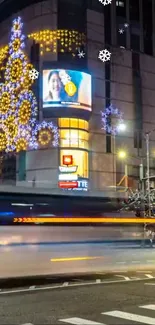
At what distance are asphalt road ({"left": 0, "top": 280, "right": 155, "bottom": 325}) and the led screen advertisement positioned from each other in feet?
148

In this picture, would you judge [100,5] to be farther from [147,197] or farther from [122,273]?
[122,273]

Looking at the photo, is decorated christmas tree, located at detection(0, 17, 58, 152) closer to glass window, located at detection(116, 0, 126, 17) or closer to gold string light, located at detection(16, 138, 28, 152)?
gold string light, located at detection(16, 138, 28, 152)

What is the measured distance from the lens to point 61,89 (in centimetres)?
5741

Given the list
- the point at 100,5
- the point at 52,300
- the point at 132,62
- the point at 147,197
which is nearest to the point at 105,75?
the point at 132,62

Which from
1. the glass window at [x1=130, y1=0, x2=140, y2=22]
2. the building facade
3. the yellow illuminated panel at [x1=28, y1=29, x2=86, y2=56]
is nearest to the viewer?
the building facade

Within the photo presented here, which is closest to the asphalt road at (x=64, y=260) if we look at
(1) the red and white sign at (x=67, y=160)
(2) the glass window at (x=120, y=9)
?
(1) the red and white sign at (x=67, y=160)

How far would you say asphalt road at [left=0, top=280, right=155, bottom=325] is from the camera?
338 inches

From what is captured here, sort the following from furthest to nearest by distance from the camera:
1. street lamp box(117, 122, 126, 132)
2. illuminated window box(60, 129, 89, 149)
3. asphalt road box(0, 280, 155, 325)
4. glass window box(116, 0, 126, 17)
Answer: glass window box(116, 0, 126, 17), illuminated window box(60, 129, 89, 149), street lamp box(117, 122, 126, 132), asphalt road box(0, 280, 155, 325)

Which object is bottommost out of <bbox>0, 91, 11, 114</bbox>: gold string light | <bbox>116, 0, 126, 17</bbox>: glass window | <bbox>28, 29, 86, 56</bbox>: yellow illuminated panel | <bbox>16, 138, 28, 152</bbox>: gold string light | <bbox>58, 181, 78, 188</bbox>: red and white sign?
<bbox>58, 181, 78, 188</bbox>: red and white sign

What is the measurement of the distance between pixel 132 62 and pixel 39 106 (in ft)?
51.1

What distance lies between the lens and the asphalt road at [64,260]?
17891 millimetres

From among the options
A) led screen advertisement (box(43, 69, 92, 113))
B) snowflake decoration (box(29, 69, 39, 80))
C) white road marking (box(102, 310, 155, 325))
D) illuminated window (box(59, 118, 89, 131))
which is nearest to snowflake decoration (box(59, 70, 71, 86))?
led screen advertisement (box(43, 69, 92, 113))

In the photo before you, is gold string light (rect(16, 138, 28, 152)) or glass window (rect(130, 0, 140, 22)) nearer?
gold string light (rect(16, 138, 28, 152))

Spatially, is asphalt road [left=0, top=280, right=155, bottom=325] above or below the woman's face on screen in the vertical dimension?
below
